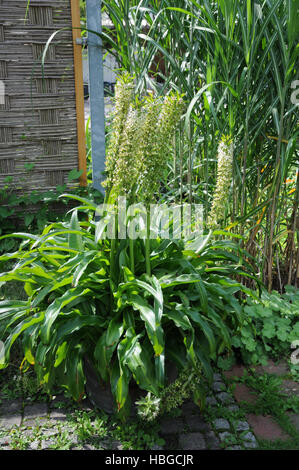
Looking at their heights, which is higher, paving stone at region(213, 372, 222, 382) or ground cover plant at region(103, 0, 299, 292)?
ground cover plant at region(103, 0, 299, 292)

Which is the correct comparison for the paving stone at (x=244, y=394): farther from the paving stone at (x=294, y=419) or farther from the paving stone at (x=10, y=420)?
the paving stone at (x=10, y=420)

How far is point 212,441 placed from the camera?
77.5 inches

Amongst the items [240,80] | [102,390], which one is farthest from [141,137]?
[102,390]

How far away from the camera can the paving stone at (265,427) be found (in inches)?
79.4

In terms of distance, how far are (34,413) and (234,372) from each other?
1.03 metres

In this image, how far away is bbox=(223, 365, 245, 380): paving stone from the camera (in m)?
2.40

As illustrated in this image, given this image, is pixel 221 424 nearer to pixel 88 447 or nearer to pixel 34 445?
pixel 88 447

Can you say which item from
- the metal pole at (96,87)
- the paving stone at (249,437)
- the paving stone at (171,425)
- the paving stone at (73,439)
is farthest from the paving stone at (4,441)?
the metal pole at (96,87)

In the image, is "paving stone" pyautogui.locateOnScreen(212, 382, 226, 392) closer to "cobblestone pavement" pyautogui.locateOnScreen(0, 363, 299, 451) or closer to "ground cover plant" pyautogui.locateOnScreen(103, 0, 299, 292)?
"cobblestone pavement" pyautogui.locateOnScreen(0, 363, 299, 451)

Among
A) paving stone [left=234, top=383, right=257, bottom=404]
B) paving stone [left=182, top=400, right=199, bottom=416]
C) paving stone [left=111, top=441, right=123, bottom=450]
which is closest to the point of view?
paving stone [left=111, top=441, right=123, bottom=450]

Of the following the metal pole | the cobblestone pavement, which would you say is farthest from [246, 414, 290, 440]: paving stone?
the metal pole
